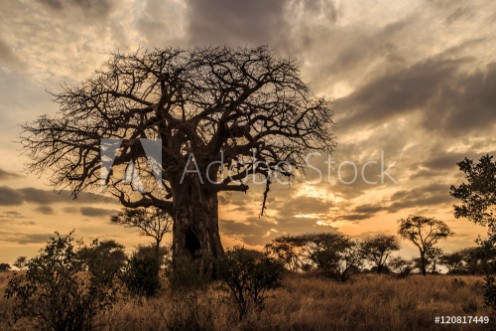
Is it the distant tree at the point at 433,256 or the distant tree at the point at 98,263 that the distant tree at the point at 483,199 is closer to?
the distant tree at the point at 98,263

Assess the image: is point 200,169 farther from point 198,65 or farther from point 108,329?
point 108,329

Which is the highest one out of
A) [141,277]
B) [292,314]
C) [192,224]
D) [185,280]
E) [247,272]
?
[192,224]

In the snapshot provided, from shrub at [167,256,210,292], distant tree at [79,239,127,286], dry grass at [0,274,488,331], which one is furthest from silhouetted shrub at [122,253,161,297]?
distant tree at [79,239,127,286]

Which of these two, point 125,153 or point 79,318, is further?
point 125,153

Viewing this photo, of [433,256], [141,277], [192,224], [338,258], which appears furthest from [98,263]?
[433,256]

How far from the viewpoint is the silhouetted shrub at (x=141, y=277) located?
1216 centimetres

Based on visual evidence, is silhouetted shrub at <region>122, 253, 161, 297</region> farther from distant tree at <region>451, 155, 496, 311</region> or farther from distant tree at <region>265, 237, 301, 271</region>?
distant tree at <region>265, 237, 301, 271</region>

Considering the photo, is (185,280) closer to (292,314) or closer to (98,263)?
(292,314)

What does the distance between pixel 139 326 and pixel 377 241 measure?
2581 cm

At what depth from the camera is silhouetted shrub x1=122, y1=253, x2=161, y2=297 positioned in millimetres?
12156

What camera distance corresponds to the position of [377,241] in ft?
98.8

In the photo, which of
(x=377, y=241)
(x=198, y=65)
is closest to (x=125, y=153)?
(x=198, y=65)

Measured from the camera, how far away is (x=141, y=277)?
12406mm

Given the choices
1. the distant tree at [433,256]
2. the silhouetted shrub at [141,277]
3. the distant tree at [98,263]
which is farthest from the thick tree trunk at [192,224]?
the distant tree at [433,256]
